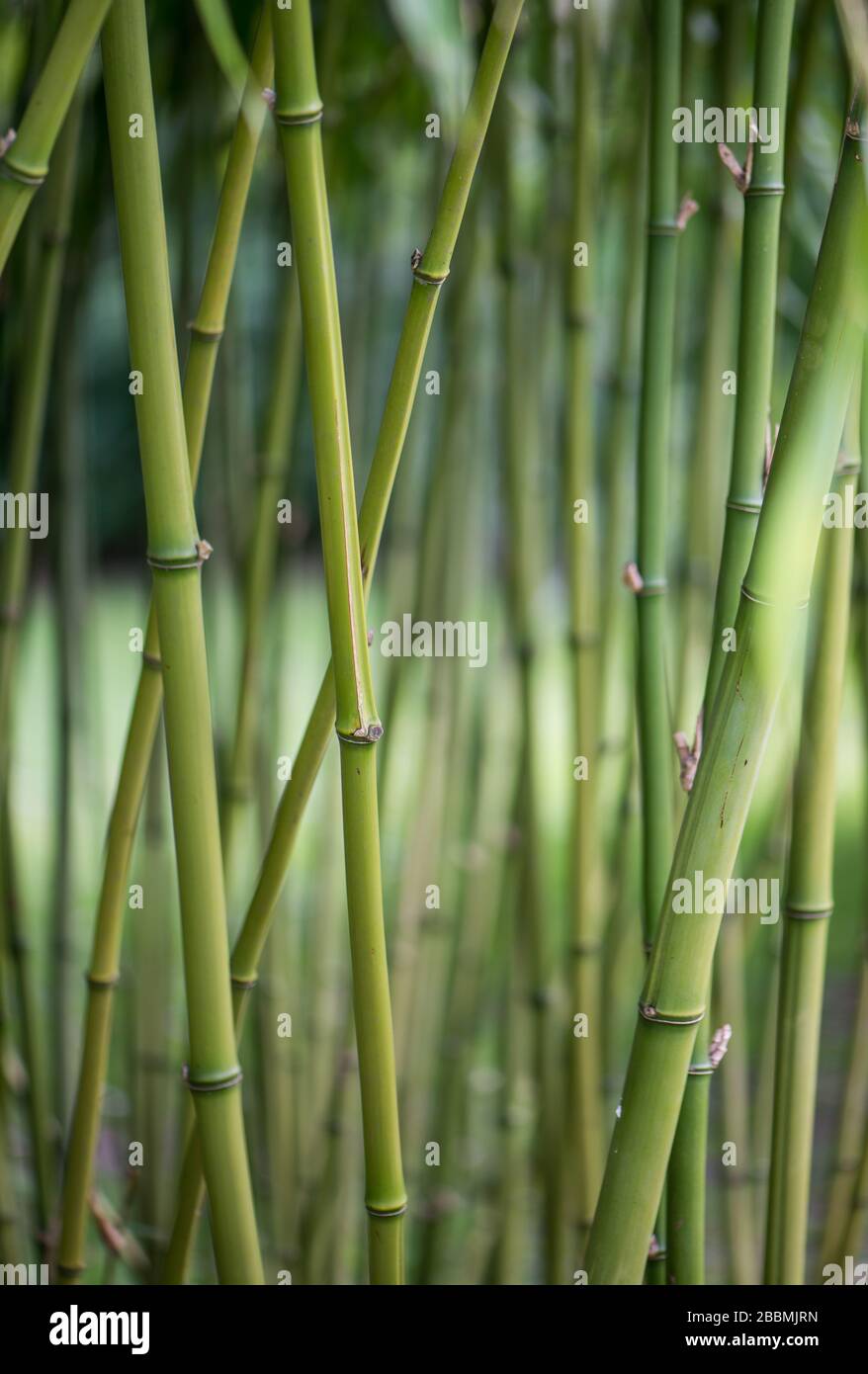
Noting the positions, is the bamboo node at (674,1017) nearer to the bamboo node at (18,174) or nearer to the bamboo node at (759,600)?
the bamboo node at (759,600)

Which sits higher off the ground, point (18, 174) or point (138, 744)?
point (18, 174)

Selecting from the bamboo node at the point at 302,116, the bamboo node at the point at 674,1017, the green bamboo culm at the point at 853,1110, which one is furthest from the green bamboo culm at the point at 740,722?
the green bamboo culm at the point at 853,1110

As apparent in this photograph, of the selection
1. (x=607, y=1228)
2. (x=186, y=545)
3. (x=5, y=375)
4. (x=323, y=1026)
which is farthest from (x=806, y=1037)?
(x=5, y=375)

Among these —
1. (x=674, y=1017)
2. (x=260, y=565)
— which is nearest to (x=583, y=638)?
(x=260, y=565)

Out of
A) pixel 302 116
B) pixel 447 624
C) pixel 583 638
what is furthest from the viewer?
pixel 447 624

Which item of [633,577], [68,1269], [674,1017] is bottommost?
[68,1269]

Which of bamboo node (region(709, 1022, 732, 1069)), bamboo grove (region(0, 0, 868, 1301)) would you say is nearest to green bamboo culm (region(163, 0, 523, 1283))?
bamboo grove (region(0, 0, 868, 1301))

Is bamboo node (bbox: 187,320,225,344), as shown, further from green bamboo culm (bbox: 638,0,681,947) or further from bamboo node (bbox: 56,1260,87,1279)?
bamboo node (bbox: 56,1260,87,1279)

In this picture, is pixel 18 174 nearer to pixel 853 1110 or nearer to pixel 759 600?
pixel 759 600
